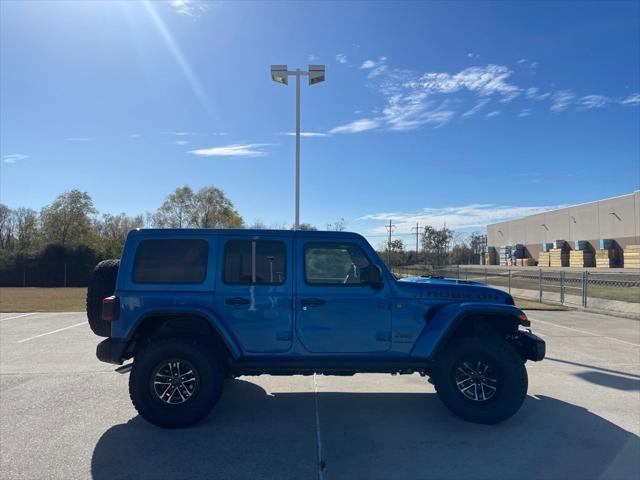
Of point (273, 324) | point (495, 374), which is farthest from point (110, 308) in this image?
point (495, 374)

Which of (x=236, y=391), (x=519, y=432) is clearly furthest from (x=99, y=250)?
(x=519, y=432)

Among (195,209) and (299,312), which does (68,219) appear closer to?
(195,209)

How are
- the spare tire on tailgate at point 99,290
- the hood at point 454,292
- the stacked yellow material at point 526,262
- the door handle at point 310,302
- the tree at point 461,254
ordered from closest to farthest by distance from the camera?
the door handle at point 310,302 < the hood at point 454,292 < the spare tire on tailgate at point 99,290 < the stacked yellow material at point 526,262 < the tree at point 461,254

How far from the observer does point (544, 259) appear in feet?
206

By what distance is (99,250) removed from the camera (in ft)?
138

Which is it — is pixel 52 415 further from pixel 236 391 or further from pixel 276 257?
pixel 276 257

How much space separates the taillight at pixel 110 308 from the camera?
15.6 ft

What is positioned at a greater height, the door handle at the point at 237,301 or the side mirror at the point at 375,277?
the side mirror at the point at 375,277

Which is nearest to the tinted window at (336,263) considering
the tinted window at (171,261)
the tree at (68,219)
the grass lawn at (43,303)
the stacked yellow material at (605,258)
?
the tinted window at (171,261)

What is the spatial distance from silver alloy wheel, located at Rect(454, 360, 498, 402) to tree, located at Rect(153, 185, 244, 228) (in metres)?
38.0

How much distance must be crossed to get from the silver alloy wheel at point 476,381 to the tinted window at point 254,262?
2253mm

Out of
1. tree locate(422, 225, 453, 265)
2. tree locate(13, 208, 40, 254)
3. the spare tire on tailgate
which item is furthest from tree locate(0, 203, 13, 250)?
the spare tire on tailgate

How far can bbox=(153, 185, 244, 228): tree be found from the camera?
42.2m

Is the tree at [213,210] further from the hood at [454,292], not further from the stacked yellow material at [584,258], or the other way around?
the stacked yellow material at [584,258]
